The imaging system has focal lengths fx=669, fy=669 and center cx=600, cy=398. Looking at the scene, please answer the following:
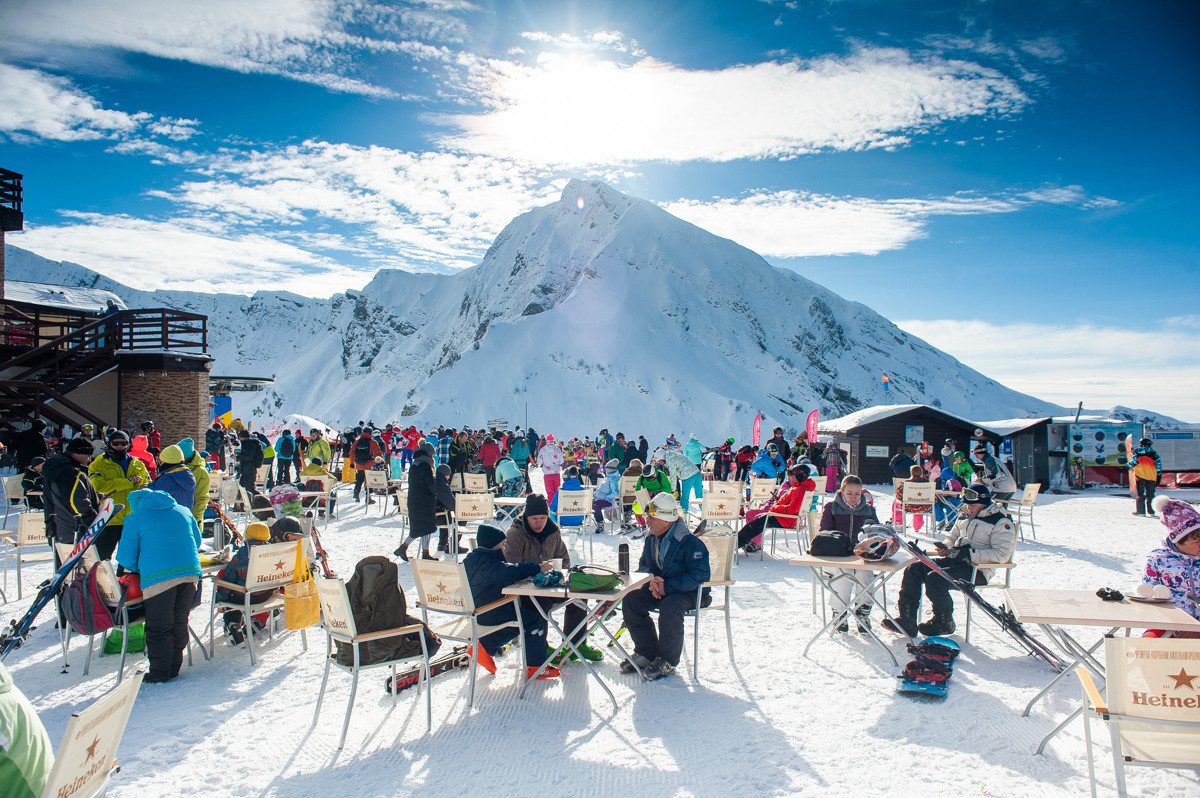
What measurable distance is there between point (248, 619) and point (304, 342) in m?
112

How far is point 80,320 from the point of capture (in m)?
19.3

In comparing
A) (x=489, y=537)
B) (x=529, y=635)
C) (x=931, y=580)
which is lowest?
(x=529, y=635)

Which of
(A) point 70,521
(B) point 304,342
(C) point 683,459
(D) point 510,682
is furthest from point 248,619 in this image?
(B) point 304,342

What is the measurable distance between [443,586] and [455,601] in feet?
0.39

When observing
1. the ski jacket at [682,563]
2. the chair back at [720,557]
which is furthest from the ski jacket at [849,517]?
the ski jacket at [682,563]

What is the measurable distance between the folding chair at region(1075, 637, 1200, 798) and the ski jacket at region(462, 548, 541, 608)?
122 inches

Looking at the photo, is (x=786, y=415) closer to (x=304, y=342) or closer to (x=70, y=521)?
(x=70, y=521)

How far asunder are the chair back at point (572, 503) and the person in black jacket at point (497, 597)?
4130 mm

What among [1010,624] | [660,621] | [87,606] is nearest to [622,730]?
[660,621]

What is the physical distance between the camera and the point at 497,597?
14.1ft

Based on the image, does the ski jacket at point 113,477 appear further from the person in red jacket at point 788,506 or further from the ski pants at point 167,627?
the person in red jacket at point 788,506

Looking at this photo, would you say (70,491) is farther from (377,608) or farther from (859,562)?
(859,562)

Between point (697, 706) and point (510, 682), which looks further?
point (510, 682)

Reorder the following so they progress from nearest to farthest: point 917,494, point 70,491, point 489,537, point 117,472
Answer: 1. point 489,537
2. point 70,491
3. point 117,472
4. point 917,494
